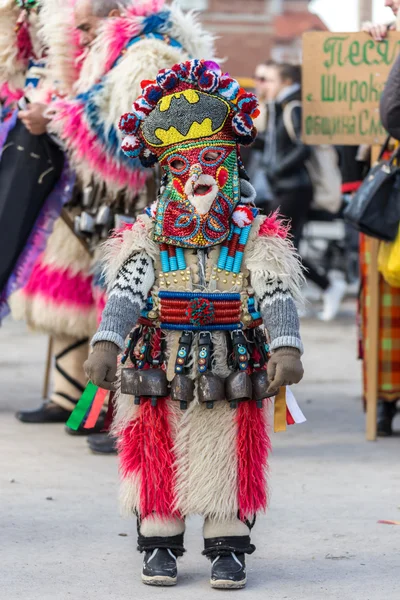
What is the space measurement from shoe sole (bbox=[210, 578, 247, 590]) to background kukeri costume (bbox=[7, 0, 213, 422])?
6.95 ft

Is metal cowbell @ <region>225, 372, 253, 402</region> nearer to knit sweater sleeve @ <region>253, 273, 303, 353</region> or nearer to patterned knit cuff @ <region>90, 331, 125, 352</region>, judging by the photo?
knit sweater sleeve @ <region>253, 273, 303, 353</region>

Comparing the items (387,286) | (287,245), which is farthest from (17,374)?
(287,245)

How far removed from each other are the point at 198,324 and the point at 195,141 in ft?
1.86

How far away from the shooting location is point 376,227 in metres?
5.20

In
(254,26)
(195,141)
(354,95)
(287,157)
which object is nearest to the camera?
(195,141)

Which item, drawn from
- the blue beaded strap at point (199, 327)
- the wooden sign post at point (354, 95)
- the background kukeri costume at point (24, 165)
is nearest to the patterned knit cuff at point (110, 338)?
the blue beaded strap at point (199, 327)

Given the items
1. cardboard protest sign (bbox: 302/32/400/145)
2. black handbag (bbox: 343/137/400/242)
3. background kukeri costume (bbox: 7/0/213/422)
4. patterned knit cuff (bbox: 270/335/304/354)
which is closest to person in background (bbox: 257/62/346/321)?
cardboard protest sign (bbox: 302/32/400/145)

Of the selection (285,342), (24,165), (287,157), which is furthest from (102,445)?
(287,157)

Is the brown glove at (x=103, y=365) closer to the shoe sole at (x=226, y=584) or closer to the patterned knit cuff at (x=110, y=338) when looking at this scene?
the patterned knit cuff at (x=110, y=338)

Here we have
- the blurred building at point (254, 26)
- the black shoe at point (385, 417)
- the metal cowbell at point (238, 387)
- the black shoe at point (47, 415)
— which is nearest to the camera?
the metal cowbell at point (238, 387)

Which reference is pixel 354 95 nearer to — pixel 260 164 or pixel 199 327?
pixel 199 327

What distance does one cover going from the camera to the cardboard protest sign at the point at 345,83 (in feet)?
18.3

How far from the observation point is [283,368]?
342 centimetres

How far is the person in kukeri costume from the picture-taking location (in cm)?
358
